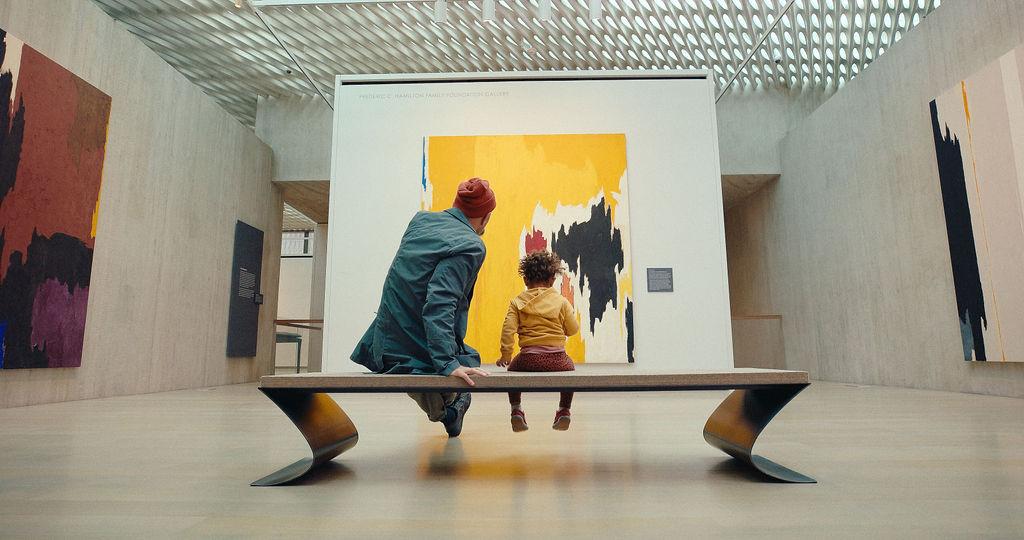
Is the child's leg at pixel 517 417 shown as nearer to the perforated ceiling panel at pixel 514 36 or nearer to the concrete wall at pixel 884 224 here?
the perforated ceiling panel at pixel 514 36

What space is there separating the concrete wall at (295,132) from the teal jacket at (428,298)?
7708 mm

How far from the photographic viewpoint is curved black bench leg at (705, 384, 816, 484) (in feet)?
6.08

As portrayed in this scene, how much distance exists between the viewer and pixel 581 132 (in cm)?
647

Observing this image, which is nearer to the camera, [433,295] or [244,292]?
[433,295]

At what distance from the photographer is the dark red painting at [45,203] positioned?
4285mm

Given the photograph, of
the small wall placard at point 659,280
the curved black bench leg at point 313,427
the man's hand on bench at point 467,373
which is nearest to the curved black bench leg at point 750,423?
the man's hand on bench at point 467,373

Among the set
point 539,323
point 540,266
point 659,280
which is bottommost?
point 539,323

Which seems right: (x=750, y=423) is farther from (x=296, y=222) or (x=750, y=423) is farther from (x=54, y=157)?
(x=296, y=222)

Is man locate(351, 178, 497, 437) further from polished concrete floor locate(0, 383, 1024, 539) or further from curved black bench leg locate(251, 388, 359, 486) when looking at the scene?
polished concrete floor locate(0, 383, 1024, 539)

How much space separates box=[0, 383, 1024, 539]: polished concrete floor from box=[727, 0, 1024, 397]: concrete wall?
289 centimetres

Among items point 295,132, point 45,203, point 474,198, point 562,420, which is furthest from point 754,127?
point 45,203

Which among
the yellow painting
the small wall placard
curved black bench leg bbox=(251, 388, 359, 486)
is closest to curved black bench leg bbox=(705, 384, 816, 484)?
curved black bench leg bbox=(251, 388, 359, 486)

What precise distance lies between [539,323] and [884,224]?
5.64 m

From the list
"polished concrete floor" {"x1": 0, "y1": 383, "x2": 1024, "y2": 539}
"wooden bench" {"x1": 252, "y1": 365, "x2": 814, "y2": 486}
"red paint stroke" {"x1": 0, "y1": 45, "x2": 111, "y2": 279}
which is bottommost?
"polished concrete floor" {"x1": 0, "y1": 383, "x2": 1024, "y2": 539}
